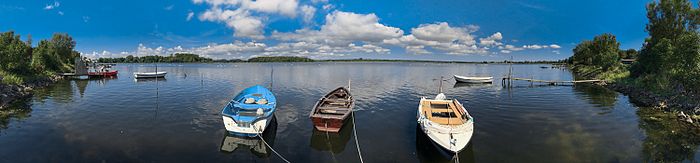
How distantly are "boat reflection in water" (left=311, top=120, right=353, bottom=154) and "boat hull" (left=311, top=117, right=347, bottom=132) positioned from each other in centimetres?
31

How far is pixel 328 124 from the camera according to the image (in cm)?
1834

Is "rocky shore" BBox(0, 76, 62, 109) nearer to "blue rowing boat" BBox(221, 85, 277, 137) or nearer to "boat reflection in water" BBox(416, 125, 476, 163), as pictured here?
"blue rowing boat" BBox(221, 85, 277, 137)

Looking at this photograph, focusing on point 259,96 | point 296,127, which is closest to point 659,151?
point 296,127

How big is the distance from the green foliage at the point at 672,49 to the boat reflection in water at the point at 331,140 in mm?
30144

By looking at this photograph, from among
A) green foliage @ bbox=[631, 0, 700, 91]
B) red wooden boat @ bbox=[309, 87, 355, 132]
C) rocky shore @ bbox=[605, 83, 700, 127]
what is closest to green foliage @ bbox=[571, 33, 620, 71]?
green foliage @ bbox=[631, 0, 700, 91]

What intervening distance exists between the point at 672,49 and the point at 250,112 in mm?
41183

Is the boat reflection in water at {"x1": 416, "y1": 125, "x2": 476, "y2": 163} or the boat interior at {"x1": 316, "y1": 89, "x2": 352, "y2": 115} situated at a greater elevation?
the boat interior at {"x1": 316, "y1": 89, "x2": 352, "y2": 115}

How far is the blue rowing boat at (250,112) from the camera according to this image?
1689cm

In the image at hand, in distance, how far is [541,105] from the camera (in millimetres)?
30344

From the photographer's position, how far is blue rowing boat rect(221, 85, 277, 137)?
665 inches

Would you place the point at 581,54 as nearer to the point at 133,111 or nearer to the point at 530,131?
the point at 530,131

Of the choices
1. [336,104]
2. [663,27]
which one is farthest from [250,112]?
[663,27]

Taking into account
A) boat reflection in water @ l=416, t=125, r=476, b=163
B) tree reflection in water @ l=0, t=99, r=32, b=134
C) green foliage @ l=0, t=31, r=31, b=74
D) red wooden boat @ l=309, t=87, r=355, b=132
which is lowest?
boat reflection in water @ l=416, t=125, r=476, b=163

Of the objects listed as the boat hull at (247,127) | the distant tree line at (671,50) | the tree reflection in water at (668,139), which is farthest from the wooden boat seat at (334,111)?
the distant tree line at (671,50)
